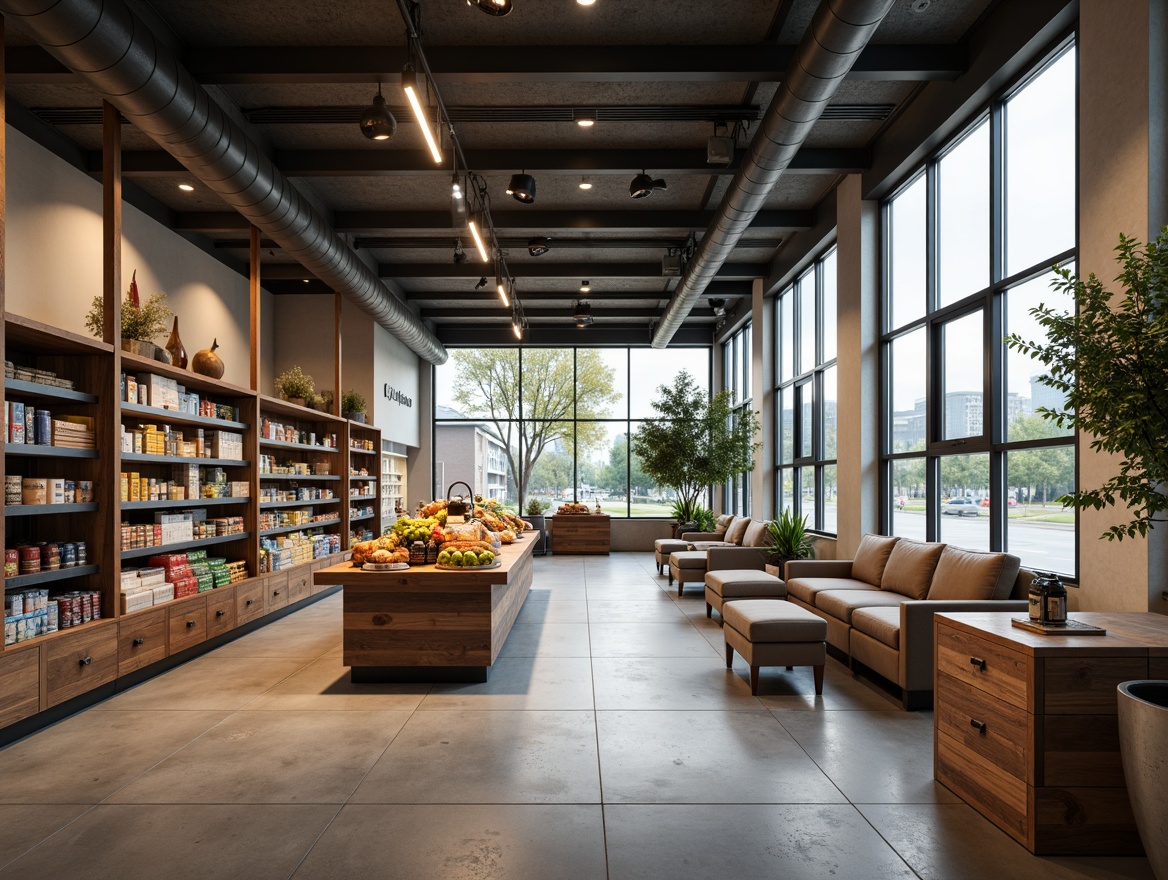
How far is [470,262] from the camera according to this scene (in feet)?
34.2

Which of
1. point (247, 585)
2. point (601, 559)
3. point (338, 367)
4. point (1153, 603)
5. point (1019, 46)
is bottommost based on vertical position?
Result: point (601, 559)

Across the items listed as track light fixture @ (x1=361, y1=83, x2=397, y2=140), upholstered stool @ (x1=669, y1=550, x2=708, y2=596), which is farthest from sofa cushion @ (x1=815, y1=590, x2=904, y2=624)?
track light fixture @ (x1=361, y1=83, x2=397, y2=140)

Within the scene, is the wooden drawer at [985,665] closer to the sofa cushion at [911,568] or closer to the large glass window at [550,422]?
the sofa cushion at [911,568]

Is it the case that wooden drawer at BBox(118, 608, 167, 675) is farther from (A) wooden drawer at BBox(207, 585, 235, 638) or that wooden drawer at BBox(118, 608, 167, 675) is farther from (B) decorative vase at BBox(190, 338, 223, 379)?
(B) decorative vase at BBox(190, 338, 223, 379)

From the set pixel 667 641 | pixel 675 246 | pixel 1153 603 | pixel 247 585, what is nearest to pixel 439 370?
pixel 675 246

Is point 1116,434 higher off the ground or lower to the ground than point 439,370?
lower

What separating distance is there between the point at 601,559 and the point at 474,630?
835cm

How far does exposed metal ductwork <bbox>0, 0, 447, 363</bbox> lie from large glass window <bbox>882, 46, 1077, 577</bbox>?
5584 mm

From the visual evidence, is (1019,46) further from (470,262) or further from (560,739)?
(470,262)

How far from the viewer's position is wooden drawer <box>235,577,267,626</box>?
6.50 meters

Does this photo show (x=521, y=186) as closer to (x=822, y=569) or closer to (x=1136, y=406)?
(x=822, y=569)

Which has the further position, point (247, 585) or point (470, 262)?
point (470, 262)

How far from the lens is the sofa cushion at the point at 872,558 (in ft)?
20.3

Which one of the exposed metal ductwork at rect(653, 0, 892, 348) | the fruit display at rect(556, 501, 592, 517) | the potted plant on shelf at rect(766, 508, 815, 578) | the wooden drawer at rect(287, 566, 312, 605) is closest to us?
the exposed metal ductwork at rect(653, 0, 892, 348)
